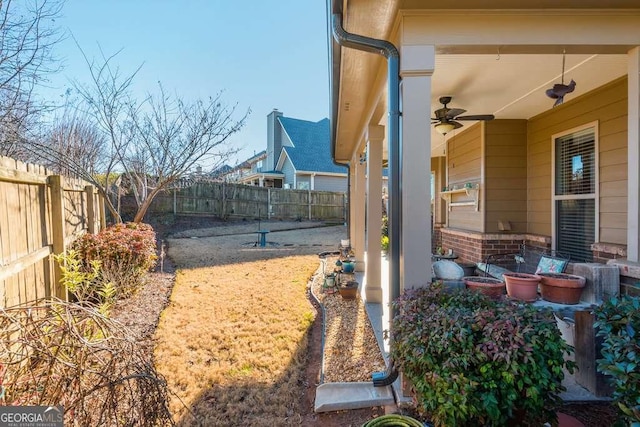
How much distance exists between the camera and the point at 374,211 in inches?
193

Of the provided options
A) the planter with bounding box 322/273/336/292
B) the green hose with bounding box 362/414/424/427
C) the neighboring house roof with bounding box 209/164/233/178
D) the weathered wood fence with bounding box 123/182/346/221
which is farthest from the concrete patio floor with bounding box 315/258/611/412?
the weathered wood fence with bounding box 123/182/346/221

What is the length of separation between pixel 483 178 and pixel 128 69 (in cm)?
725

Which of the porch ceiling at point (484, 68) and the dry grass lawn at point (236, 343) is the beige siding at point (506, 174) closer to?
the porch ceiling at point (484, 68)

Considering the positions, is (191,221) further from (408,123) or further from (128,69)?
(408,123)

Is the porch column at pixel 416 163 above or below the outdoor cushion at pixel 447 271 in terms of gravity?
above

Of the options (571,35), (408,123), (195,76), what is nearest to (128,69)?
(195,76)

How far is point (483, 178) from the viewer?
5.25 m

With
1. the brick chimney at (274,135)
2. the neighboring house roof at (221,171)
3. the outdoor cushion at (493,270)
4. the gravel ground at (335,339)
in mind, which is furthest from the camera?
the brick chimney at (274,135)

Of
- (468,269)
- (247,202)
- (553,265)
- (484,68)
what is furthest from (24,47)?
(247,202)

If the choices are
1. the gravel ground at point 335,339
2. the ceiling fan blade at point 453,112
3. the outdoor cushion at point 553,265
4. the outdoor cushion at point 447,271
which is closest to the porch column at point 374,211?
the gravel ground at point 335,339

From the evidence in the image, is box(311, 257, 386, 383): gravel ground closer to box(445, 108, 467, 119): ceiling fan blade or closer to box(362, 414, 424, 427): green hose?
box(362, 414, 424, 427): green hose

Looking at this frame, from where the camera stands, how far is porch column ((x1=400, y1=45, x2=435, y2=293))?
2494 mm

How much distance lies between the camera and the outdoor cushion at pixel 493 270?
14.7 ft

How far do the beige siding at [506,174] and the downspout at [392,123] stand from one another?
3.23 metres
